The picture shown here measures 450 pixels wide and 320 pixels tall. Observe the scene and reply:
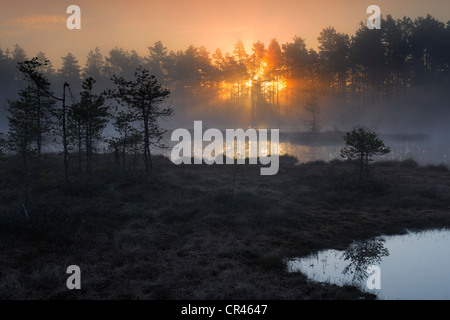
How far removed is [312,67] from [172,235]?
65.4 meters

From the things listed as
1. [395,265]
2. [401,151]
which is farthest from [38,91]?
[401,151]

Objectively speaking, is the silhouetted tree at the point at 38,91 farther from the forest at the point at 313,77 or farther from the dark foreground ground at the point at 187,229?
the forest at the point at 313,77

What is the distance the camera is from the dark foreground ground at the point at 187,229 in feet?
25.1

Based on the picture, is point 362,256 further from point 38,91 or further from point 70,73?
point 70,73

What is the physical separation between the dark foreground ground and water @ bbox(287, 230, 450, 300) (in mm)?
530

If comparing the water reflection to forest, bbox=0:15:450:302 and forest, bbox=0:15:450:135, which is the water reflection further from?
forest, bbox=0:15:450:135

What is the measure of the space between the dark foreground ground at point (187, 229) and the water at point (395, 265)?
1.74 feet

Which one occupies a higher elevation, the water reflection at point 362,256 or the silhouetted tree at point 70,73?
the silhouetted tree at point 70,73

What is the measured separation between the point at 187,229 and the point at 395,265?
7.12 m

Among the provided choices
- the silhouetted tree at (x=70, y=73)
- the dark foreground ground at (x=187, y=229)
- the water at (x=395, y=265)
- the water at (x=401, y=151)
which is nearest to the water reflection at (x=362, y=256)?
the water at (x=395, y=265)

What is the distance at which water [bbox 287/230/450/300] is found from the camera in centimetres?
777

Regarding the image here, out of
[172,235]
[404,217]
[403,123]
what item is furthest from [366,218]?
A: [403,123]
